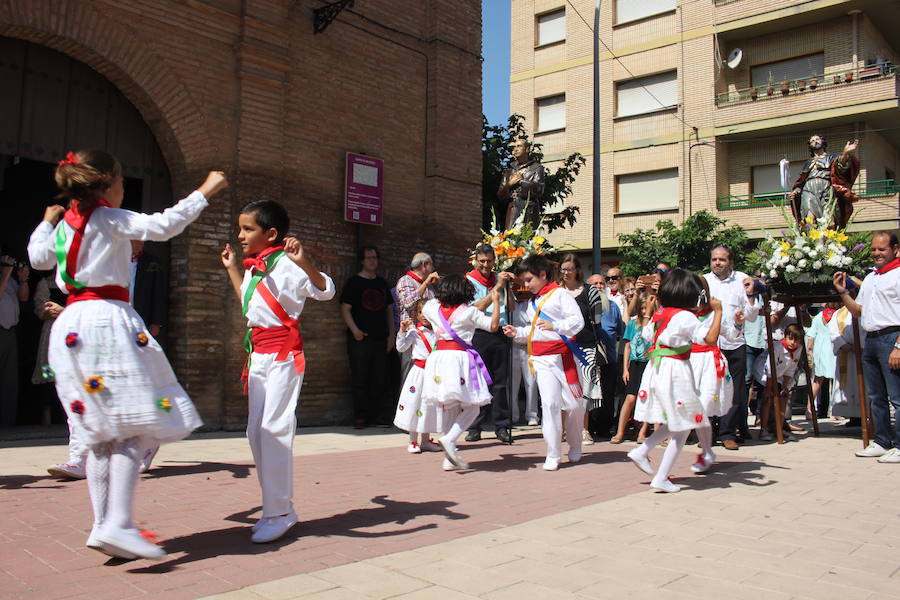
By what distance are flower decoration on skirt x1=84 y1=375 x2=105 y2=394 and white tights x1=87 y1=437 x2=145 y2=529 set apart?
0.98ft

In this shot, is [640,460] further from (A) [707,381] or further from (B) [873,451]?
(B) [873,451]

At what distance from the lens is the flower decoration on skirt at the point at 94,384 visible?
12.3 ft

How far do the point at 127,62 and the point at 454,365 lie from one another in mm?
5525

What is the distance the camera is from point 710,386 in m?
6.80

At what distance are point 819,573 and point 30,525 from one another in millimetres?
4463

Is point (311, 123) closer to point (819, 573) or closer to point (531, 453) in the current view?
point (531, 453)

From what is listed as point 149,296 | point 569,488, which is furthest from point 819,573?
point 149,296

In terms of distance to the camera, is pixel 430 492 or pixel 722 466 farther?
pixel 722 466

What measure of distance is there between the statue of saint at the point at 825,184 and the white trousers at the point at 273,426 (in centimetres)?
892

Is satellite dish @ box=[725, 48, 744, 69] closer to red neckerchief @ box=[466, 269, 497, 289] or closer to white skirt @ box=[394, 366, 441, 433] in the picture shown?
red neckerchief @ box=[466, 269, 497, 289]

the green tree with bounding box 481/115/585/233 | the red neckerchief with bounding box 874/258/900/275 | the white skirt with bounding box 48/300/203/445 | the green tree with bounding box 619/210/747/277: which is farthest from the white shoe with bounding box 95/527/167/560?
the green tree with bounding box 619/210/747/277

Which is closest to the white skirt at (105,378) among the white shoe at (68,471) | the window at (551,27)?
the white shoe at (68,471)

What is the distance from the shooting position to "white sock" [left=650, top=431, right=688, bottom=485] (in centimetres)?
598

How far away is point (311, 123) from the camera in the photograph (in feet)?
35.4
